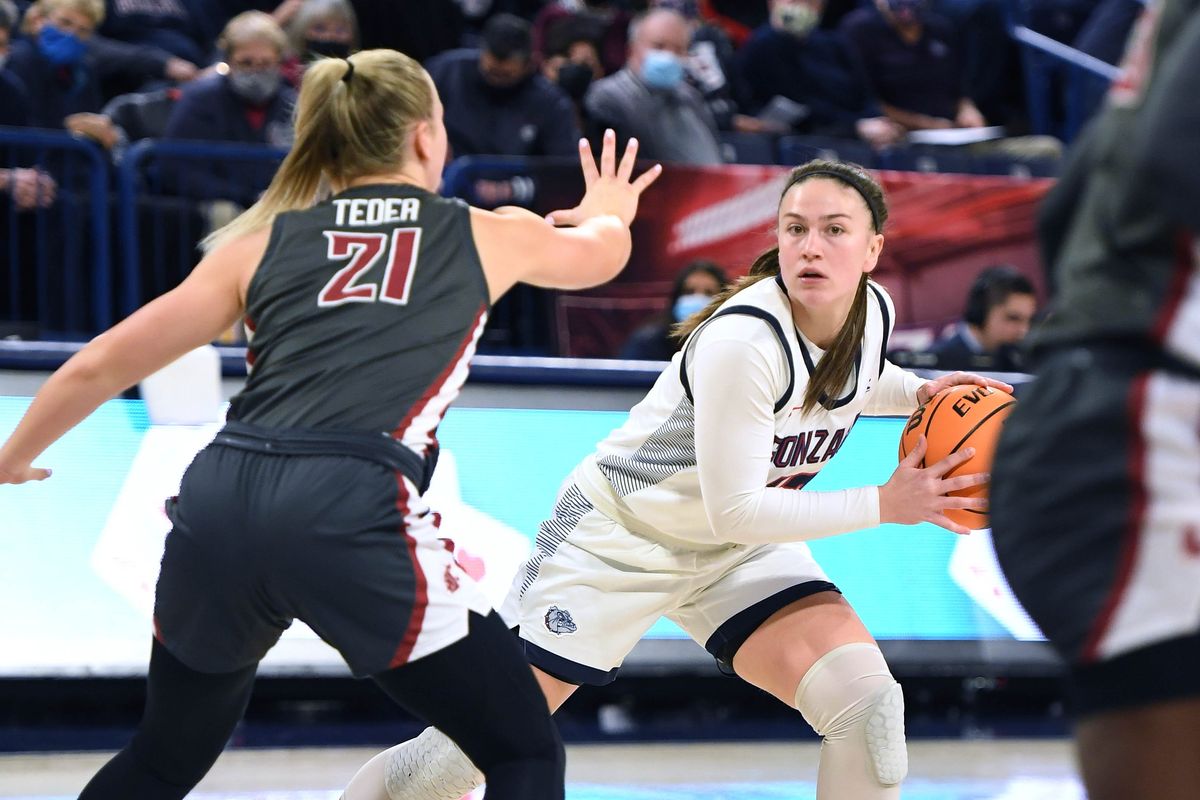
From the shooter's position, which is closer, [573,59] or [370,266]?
[370,266]

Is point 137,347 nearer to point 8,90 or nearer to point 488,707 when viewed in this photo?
point 488,707

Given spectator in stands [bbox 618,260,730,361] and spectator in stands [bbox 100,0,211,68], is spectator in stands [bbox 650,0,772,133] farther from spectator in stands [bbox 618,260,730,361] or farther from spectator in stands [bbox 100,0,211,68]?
spectator in stands [bbox 100,0,211,68]

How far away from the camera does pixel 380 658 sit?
8.98 feet

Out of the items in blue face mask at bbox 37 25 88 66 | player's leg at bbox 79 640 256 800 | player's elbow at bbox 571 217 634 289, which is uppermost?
player's elbow at bbox 571 217 634 289

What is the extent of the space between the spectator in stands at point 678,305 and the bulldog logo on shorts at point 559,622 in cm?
363

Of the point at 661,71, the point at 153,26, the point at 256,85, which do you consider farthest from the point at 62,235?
the point at 661,71

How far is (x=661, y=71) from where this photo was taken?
880 cm

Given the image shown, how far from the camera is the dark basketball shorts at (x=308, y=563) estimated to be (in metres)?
2.71

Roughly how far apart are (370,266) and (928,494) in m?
1.40

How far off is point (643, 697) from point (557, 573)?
2513 millimetres

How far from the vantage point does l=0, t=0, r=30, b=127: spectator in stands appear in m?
7.79

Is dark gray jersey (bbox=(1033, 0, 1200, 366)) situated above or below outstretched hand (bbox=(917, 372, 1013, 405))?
above

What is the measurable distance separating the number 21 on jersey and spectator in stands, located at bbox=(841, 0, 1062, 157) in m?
8.41

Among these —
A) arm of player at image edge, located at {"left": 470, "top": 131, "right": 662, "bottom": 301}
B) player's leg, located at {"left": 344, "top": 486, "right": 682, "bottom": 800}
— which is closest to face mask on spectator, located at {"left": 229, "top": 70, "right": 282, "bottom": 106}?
player's leg, located at {"left": 344, "top": 486, "right": 682, "bottom": 800}
